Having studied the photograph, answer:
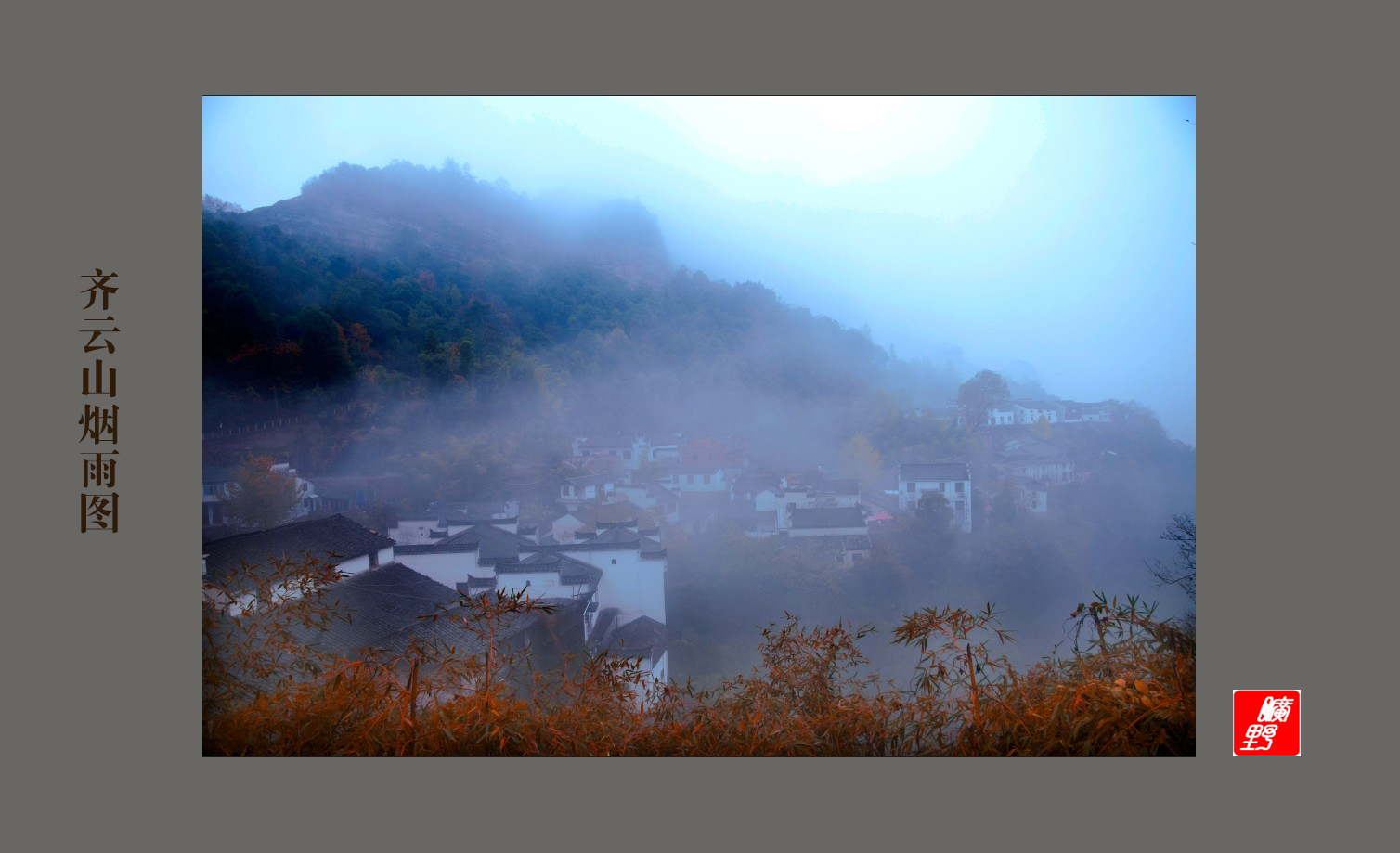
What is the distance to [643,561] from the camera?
327 centimetres

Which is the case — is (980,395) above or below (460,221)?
below

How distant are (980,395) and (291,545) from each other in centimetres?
331

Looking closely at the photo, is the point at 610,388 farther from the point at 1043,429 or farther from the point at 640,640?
the point at 1043,429

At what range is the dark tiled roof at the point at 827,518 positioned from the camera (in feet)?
10.7

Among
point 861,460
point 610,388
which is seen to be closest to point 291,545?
point 610,388

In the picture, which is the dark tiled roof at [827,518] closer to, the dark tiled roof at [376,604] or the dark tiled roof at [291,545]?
the dark tiled roof at [376,604]

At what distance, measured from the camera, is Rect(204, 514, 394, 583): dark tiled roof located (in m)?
3.18

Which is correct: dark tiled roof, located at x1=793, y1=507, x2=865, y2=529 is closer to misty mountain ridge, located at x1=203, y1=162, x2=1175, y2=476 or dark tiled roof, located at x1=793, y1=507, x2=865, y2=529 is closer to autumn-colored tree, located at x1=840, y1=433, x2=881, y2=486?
autumn-colored tree, located at x1=840, y1=433, x2=881, y2=486

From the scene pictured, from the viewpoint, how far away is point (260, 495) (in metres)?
3.20
